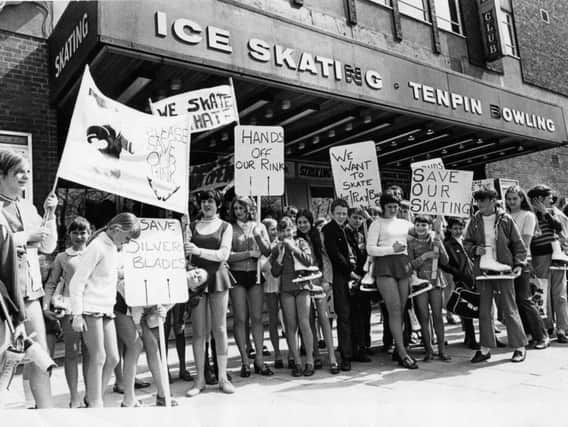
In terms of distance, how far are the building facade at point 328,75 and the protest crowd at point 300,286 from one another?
7.18 feet

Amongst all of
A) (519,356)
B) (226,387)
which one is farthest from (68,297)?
(519,356)

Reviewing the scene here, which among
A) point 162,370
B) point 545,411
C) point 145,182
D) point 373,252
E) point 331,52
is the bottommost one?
point 545,411

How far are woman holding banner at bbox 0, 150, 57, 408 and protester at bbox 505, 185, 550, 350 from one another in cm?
496

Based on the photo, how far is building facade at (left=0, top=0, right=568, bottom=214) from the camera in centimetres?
597

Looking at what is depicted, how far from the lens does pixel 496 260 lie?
5.26 meters

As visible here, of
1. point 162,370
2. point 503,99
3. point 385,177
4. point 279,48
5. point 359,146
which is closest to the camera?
point 162,370

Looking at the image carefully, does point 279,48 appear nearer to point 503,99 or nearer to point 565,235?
point 565,235

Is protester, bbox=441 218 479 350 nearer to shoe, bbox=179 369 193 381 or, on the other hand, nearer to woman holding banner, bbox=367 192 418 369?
woman holding banner, bbox=367 192 418 369

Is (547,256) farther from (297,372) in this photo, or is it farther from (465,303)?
(297,372)

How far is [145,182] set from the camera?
395cm

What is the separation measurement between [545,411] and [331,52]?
5.86 metres

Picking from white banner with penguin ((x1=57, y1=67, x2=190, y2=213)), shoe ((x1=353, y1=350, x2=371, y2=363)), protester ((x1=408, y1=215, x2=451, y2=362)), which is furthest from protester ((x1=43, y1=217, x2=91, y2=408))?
protester ((x1=408, y1=215, x2=451, y2=362))

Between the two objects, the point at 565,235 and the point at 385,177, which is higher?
the point at 385,177

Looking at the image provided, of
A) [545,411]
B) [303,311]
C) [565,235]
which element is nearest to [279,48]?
[303,311]
